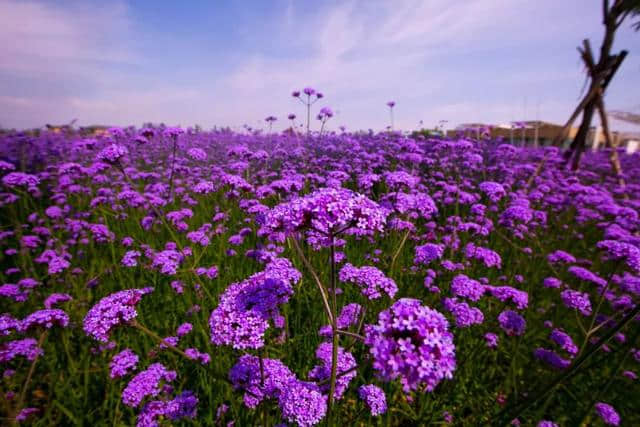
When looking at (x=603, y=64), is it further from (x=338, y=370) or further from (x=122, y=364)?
(x=122, y=364)

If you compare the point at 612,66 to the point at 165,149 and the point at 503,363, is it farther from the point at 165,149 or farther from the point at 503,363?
the point at 165,149

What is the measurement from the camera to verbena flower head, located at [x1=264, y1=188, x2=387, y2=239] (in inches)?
61.2

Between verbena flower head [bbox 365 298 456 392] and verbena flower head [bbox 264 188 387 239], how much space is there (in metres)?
0.50

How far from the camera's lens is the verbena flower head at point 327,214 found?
1.55 m

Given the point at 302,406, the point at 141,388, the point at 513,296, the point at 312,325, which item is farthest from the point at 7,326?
the point at 513,296

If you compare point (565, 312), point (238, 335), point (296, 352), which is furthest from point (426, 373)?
point (565, 312)

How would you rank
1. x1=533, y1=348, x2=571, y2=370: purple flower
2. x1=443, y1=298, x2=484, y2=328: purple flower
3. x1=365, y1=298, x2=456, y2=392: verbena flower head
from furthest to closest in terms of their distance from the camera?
x1=533, y1=348, x2=571, y2=370: purple flower, x1=443, y1=298, x2=484, y2=328: purple flower, x1=365, y1=298, x2=456, y2=392: verbena flower head

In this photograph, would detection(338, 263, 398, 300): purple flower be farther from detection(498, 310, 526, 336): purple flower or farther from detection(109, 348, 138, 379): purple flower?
detection(109, 348, 138, 379): purple flower

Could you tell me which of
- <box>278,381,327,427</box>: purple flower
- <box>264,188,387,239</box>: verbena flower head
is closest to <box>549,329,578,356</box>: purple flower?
<box>278,381,327,427</box>: purple flower

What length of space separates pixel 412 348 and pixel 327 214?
0.70 m

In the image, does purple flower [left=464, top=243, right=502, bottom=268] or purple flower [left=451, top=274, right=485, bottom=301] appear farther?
purple flower [left=464, top=243, right=502, bottom=268]

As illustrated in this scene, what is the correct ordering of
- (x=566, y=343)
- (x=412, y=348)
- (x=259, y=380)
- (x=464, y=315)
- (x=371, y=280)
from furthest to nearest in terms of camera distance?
(x=566, y=343)
(x=464, y=315)
(x=371, y=280)
(x=259, y=380)
(x=412, y=348)

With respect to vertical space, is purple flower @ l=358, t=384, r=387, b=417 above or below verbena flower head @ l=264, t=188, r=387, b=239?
below

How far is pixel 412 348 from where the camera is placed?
118cm
